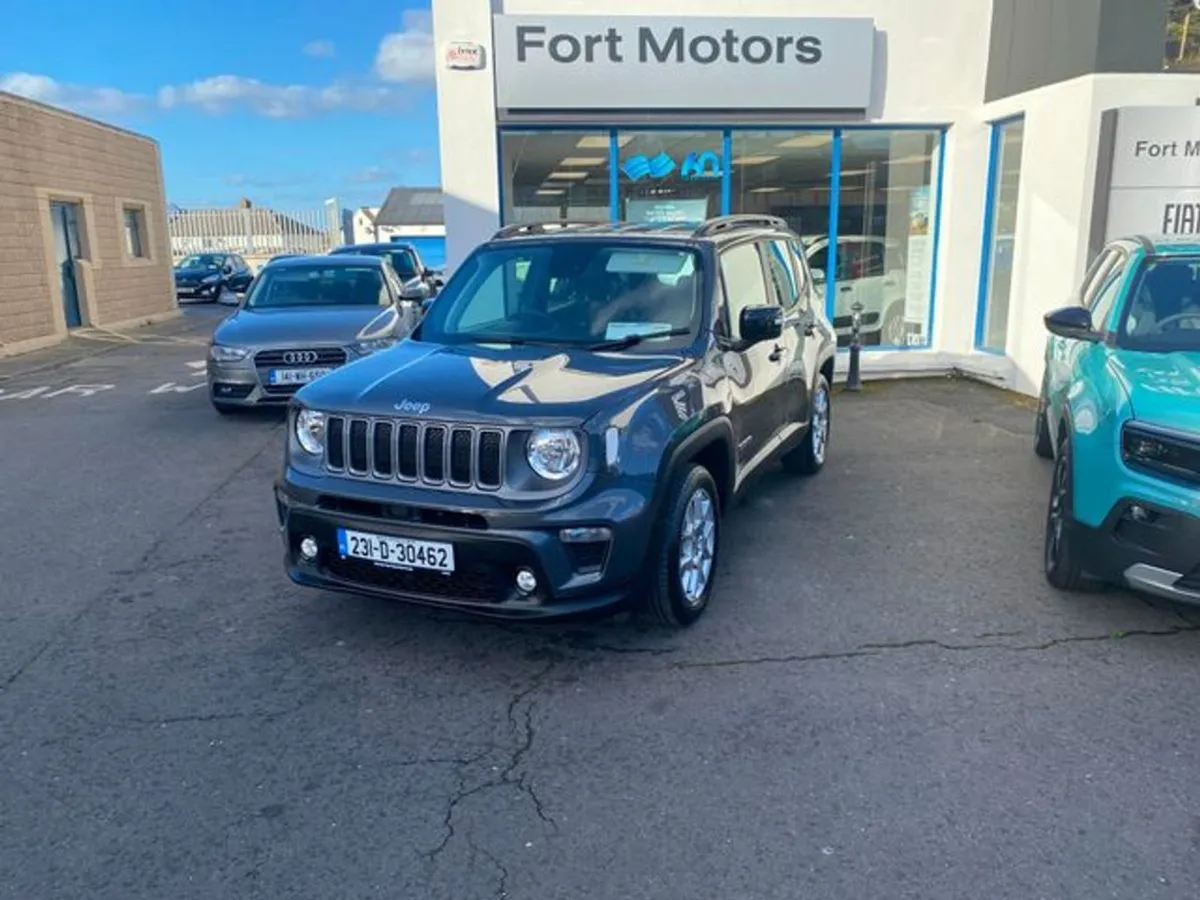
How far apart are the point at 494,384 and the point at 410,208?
47451 mm

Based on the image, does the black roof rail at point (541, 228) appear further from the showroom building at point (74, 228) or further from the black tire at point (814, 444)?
the showroom building at point (74, 228)

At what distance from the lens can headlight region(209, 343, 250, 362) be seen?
919 centimetres

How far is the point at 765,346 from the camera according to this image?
18.1ft

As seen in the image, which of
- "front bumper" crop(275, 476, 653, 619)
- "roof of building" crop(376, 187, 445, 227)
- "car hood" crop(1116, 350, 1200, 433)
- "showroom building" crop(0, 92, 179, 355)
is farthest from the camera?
"roof of building" crop(376, 187, 445, 227)

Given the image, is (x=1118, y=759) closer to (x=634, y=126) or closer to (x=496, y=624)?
(x=496, y=624)

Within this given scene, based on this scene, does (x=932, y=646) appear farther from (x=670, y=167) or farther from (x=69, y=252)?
(x=69, y=252)

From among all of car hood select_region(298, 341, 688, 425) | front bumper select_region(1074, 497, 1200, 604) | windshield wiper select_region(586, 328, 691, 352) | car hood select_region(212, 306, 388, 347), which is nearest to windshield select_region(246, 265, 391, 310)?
car hood select_region(212, 306, 388, 347)

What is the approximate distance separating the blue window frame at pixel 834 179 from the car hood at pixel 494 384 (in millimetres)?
6762

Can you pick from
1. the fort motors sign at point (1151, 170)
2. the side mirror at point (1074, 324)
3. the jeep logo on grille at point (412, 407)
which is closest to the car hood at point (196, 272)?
the fort motors sign at point (1151, 170)

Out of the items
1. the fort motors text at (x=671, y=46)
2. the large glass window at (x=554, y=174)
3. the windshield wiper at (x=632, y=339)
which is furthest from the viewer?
the large glass window at (x=554, y=174)

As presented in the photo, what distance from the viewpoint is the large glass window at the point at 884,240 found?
11.4 m

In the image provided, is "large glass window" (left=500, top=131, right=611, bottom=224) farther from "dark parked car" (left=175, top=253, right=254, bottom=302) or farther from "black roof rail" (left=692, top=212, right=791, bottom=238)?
"dark parked car" (left=175, top=253, right=254, bottom=302)

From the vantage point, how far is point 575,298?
5020 mm

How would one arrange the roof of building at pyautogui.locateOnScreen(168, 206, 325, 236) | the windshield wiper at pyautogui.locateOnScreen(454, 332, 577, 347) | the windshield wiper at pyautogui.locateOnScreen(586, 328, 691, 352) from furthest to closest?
the roof of building at pyautogui.locateOnScreen(168, 206, 325, 236) < the windshield wiper at pyautogui.locateOnScreen(454, 332, 577, 347) < the windshield wiper at pyautogui.locateOnScreen(586, 328, 691, 352)
